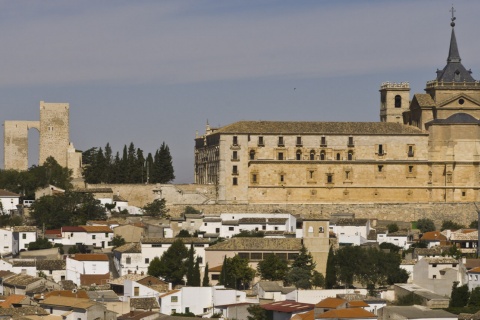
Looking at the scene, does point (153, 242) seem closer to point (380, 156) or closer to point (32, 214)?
point (32, 214)

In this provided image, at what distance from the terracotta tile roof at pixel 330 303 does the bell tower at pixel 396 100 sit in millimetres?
30255

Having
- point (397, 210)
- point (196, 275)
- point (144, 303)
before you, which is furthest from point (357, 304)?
point (397, 210)

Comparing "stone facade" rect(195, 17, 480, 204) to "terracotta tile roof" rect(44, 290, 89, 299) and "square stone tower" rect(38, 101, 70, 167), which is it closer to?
"square stone tower" rect(38, 101, 70, 167)

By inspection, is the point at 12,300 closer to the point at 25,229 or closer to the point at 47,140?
the point at 25,229

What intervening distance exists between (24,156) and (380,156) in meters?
18.8

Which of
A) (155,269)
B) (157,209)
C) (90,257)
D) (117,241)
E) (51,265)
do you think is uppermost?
(157,209)

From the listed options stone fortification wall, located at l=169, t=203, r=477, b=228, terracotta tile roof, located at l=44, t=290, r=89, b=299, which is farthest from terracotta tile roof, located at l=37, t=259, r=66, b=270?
stone fortification wall, located at l=169, t=203, r=477, b=228

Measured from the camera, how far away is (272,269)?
53.9m

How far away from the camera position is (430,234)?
63.2 meters

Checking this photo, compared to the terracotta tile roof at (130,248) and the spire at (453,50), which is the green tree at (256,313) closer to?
the terracotta tile roof at (130,248)

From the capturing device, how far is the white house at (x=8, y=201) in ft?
223

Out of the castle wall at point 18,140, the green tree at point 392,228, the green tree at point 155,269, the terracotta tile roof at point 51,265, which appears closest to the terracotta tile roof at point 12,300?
the terracotta tile roof at point 51,265

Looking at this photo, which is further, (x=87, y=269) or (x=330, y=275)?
(x=87, y=269)

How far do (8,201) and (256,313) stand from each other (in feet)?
79.8
